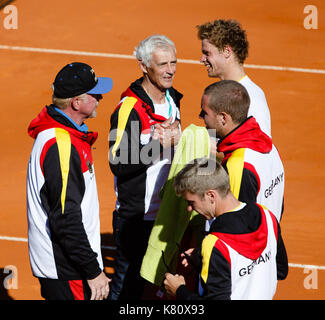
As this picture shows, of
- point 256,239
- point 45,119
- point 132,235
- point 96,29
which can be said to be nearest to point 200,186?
point 256,239

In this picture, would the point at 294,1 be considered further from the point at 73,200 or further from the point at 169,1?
the point at 73,200

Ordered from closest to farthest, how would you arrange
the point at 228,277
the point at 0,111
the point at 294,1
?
the point at 228,277
the point at 0,111
the point at 294,1

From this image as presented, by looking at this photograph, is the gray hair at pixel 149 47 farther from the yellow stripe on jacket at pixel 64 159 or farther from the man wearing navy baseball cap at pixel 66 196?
the yellow stripe on jacket at pixel 64 159

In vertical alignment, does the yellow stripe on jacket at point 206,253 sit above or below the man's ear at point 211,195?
below

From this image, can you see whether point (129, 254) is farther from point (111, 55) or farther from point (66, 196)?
point (111, 55)

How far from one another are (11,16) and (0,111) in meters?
4.63

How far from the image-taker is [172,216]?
5238 mm

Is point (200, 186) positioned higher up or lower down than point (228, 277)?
higher up

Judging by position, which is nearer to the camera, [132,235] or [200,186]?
[200,186]

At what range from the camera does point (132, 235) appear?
620cm

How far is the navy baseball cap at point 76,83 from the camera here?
5012 millimetres

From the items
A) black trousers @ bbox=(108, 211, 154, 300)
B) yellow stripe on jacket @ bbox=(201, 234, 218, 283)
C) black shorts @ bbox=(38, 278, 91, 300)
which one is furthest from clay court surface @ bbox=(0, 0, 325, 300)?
yellow stripe on jacket @ bbox=(201, 234, 218, 283)

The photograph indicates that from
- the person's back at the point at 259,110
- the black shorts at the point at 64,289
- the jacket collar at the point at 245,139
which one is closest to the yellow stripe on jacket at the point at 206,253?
the jacket collar at the point at 245,139

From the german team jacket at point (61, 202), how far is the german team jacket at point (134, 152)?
0.67 m
